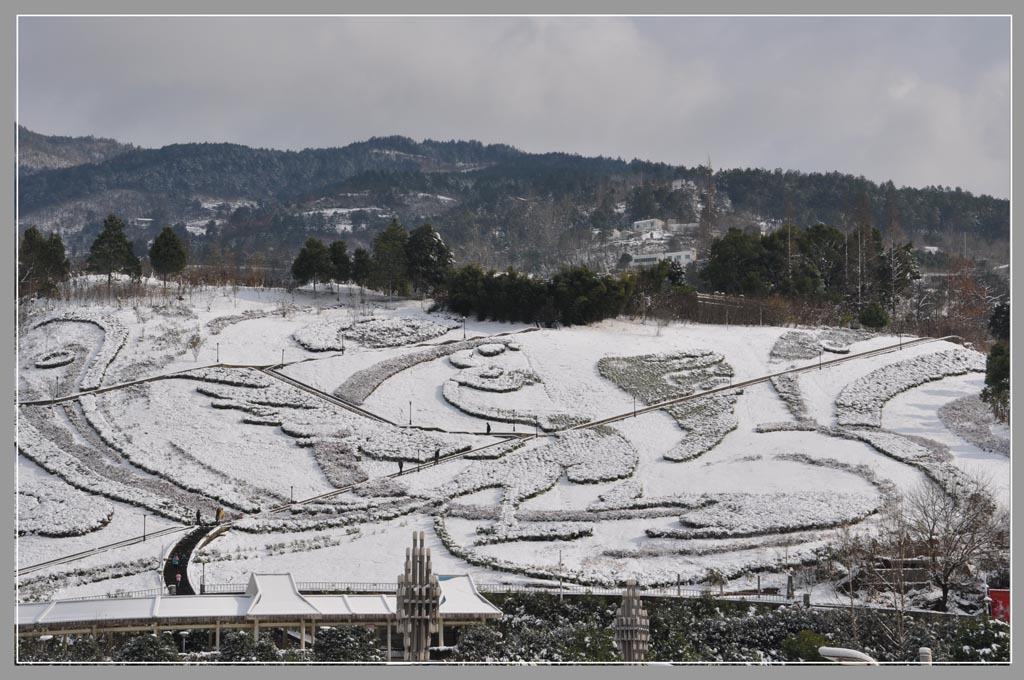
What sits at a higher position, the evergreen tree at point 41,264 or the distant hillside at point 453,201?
the distant hillside at point 453,201

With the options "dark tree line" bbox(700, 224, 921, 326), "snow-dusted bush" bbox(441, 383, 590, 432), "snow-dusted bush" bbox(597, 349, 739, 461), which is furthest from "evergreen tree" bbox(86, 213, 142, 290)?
"dark tree line" bbox(700, 224, 921, 326)

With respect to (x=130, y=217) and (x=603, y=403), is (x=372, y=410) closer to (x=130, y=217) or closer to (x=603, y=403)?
(x=603, y=403)

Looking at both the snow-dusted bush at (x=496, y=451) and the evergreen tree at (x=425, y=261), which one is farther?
the evergreen tree at (x=425, y=261)

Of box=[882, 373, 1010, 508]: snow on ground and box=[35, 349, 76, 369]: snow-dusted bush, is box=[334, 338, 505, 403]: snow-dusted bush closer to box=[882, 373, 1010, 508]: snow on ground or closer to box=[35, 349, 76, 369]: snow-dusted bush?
box=[35, 349, 76, 369]: snow-dusted bush

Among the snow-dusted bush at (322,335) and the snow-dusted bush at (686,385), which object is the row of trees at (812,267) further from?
the snow-dusted bush at (322,335)

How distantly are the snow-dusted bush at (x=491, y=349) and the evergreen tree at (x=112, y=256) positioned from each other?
17.5 metres

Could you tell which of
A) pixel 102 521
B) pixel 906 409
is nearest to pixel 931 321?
pixel 906 409

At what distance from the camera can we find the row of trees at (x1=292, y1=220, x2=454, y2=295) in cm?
5528

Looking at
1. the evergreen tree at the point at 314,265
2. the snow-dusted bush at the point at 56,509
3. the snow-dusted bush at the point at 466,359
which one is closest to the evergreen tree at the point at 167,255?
the evergreen tree at the point at 314,265

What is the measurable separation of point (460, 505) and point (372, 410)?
8044 millimetres

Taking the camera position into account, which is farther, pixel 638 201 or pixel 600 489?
pixel 638 201

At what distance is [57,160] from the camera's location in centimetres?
14388

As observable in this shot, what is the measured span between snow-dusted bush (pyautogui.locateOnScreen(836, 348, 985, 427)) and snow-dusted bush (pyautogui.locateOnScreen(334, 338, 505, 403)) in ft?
44.9

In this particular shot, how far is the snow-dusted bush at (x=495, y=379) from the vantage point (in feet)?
139
